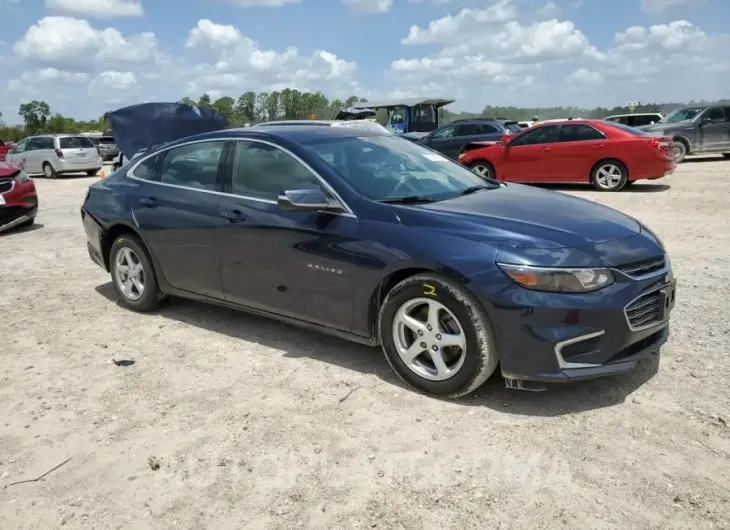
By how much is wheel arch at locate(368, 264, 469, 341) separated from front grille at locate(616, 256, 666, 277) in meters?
0.92

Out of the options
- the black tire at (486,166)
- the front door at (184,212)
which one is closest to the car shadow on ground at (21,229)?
the front door at (184,212)

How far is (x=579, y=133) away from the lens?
13234 millimetres

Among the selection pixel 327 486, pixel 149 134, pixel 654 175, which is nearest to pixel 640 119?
pixel 654 175

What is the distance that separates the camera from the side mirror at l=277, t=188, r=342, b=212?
4.01 metres

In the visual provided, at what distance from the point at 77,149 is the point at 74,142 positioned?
0.27 m

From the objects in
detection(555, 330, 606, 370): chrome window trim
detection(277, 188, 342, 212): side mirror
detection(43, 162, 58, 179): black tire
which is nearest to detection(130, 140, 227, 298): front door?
detection(277, 188, 342, 212): side mirror

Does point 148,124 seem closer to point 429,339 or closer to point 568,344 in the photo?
point 429,339

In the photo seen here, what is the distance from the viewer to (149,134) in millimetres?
12164

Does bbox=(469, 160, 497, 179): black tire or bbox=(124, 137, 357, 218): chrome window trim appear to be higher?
bbox=(124, 137, 357, 218): chrome window trim

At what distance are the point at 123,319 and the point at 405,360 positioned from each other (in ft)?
9.43

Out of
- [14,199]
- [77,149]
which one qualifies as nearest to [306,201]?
[14,199]

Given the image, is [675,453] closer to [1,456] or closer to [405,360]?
[405,360]

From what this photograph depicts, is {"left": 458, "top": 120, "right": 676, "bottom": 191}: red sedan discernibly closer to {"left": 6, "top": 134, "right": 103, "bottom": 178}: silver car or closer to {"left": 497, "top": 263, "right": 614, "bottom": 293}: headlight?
{"left": 497, "top": 263, "right": 614, "bottom": 293}: headlight

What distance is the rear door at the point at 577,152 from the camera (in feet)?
42.4
